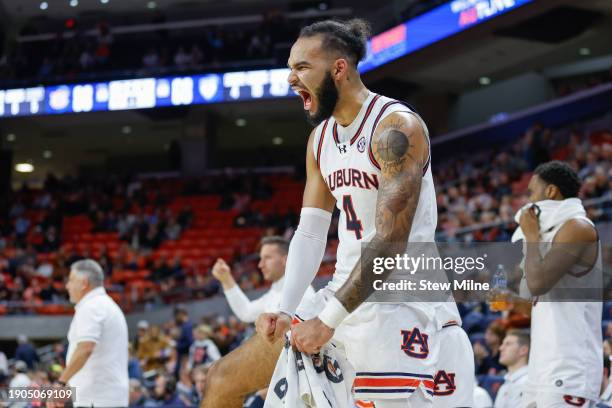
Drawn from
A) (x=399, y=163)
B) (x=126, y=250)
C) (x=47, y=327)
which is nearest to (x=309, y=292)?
(x=399, y=163)

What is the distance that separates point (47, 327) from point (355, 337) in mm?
17074

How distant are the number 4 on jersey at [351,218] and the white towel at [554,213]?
4.82 ft

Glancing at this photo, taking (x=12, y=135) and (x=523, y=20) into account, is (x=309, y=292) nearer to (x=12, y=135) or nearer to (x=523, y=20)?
(x=523, y=20)

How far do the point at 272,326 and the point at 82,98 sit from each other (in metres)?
20.3

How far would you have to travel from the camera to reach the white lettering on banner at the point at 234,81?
21844 millimetres

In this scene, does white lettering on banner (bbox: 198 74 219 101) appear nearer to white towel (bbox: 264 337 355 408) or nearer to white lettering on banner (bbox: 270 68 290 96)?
white lettering on banner (bbox: 270 68 290 96)

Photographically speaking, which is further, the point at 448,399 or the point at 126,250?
the point at 126,250

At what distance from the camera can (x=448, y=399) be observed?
13.9 feet

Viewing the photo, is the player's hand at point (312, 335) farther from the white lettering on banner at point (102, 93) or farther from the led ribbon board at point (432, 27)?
the white lettering on banner at point (102, 93)

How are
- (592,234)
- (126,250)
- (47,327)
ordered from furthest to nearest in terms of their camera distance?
(126,250)
(47,327)
(592,234)

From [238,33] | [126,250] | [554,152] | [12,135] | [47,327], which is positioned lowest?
[47,327]

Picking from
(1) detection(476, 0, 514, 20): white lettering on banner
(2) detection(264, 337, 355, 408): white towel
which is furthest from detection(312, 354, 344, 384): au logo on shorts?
(1) detection(476, 0, 514, 20): white lettering on banner

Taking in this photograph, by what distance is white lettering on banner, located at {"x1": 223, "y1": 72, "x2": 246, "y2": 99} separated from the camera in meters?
21.8

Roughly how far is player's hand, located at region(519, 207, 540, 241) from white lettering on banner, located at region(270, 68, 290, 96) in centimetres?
1685
